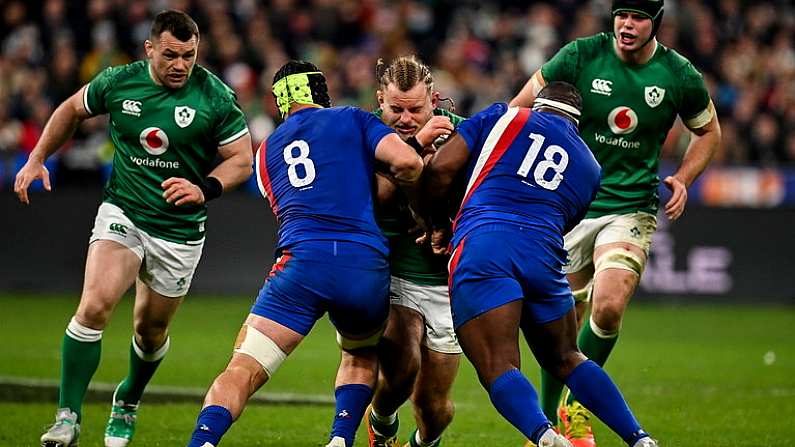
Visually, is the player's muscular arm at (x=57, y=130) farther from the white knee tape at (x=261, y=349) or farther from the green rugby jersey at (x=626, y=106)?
the green rugby jersey at (x=626, y=106)

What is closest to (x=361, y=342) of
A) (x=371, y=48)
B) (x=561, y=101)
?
(x=561, y=101)

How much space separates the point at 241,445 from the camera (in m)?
8.66

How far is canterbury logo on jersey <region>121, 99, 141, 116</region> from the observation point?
8625 millimetres

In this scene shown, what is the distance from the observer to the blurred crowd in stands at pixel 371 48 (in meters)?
19.6

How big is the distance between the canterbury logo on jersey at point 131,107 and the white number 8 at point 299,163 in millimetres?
2006

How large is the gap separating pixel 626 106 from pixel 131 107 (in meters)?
3.42

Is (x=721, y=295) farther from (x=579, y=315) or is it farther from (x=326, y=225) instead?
(x=326, y=225)

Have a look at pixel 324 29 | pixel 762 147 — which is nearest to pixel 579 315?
pixel 762 147

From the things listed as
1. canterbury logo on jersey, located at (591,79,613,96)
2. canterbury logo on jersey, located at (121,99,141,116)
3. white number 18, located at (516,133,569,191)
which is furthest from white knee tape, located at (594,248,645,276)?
canterbury logo on jersey, located at (121,99,141,116)

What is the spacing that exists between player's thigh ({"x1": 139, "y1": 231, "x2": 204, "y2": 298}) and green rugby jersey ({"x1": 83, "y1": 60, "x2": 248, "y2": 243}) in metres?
0.06

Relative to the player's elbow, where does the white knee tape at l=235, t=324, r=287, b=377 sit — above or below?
below

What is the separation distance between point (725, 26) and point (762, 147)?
13.0 feet

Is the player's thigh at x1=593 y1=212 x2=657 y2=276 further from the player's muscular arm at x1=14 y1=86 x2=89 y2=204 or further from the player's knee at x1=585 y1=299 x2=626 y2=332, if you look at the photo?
the player's muscular arm at x1=14 y1=86 x2=89 y2=204

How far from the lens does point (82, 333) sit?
8.16m
